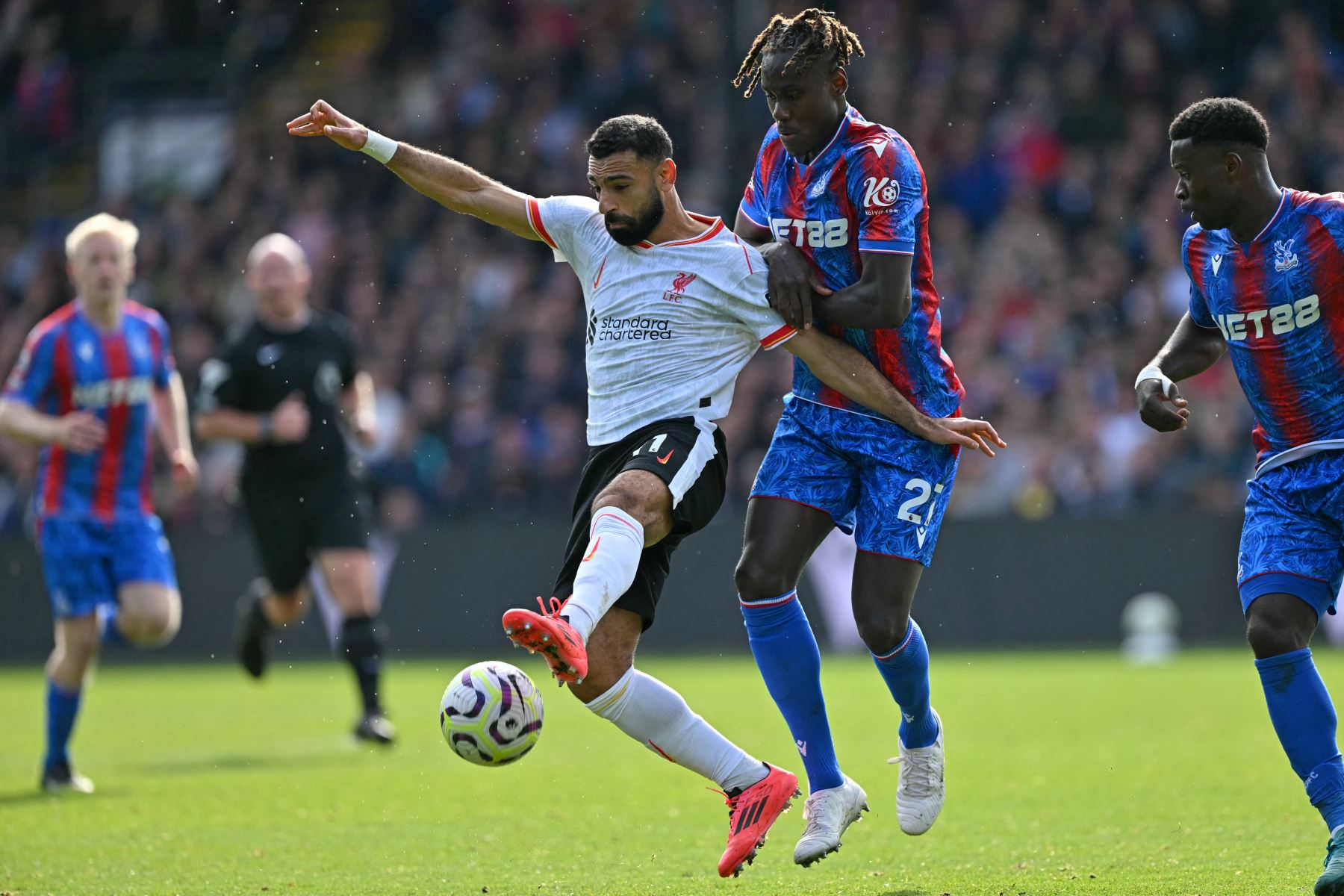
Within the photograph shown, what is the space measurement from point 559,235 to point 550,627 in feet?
5.29

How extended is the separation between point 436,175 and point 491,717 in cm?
195

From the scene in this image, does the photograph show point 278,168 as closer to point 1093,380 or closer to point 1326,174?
point 1093,380

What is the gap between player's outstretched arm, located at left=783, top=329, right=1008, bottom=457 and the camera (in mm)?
5730

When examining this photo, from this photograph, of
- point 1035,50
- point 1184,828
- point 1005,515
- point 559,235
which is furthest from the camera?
point 1035,50

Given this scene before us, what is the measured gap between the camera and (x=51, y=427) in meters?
8.52

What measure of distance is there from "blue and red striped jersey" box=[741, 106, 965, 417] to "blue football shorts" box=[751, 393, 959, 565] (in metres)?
0.10

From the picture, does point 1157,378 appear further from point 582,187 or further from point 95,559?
point 582,187

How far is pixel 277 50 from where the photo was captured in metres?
22.2

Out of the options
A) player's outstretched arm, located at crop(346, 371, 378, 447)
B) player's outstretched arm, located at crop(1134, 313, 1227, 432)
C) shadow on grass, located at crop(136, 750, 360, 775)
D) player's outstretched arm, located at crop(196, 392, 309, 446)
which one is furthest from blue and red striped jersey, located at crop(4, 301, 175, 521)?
player's outstretched arm, located at crop(1134, 313, 1227, 432)

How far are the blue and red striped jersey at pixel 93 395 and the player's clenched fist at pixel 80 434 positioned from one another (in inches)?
16.3

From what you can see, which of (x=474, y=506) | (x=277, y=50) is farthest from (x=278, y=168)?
(x=474, y=506)

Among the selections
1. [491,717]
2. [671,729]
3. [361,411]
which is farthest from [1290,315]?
[361,411]

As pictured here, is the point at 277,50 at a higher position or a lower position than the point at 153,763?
higher

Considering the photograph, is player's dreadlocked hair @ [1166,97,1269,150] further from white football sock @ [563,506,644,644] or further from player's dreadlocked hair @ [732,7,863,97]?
white football sock @ [563,506,644,644]
